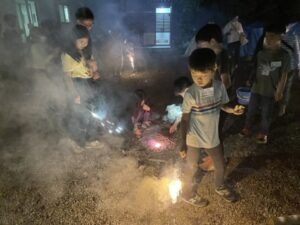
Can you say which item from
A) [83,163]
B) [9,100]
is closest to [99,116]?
[83,163]

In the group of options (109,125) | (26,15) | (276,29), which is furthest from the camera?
(26,15)

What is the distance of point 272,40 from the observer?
477cm

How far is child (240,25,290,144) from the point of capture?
4809 millimetres

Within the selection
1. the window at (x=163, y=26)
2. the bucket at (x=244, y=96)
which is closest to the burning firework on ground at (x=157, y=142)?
the bucket at (x=244, y=96)

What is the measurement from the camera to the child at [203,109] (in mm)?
3195

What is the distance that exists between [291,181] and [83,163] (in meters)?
3.57

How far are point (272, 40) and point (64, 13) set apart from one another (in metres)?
20.6

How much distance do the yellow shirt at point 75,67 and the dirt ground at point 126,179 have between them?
1432 millimetres

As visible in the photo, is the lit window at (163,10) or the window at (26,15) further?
the lit window at (163,10)

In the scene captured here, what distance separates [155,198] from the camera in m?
4.00

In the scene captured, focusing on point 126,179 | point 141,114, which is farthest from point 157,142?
point 126,179

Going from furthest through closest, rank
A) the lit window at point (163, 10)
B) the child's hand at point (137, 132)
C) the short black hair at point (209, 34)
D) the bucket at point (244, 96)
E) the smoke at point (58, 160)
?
1. the lit window at point (163, 10)
2. the bucket at point (244, 96)
3. the child's hand at point (137, 132)
4. the short black hair at point (209, 34)
5. the smoke at point (58, 160)

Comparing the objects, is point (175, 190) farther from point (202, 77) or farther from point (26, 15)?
point (26, 15)

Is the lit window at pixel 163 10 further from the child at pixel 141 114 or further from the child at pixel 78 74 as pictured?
the child at pixel 78 74
